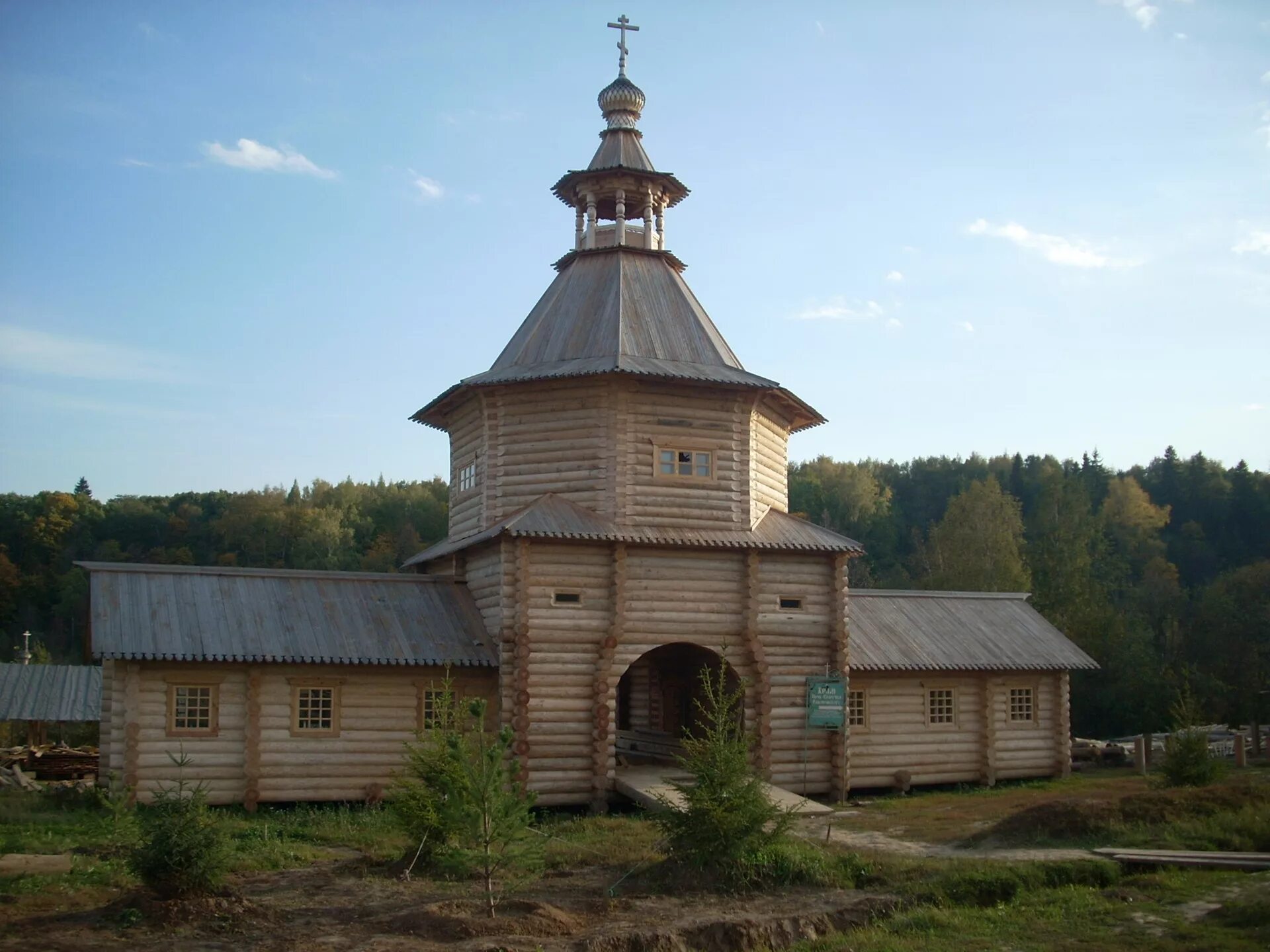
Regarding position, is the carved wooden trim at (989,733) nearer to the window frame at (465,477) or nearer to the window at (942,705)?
the window at (942,705)

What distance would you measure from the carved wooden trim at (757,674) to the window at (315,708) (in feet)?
26.8

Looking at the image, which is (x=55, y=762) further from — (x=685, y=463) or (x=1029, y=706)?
(x=1029, y=706)

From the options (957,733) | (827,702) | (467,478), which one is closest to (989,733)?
(957,733)

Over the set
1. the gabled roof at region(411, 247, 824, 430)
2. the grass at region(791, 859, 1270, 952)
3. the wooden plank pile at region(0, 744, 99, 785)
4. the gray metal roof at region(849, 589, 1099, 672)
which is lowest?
the wooden plank pile at region(0, 744, 99, 785)

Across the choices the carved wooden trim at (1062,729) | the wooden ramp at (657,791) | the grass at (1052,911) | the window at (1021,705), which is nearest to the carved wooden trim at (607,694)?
the wooden ramp at (657,791)

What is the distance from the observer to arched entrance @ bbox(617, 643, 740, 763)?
96.6 feet

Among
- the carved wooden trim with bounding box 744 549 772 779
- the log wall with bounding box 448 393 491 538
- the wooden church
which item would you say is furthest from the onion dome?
the carved wooden trim with bounding box 744 549 772 779

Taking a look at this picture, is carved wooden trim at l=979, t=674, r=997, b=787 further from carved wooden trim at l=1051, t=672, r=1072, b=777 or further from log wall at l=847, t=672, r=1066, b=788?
carved wooden trim at l=1051, t=672, r=1072, b=777

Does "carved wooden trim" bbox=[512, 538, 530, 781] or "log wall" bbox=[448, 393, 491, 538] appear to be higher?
"log wall" bbox=[448, 393, 491, 538]

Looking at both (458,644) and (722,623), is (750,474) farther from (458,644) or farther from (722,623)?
(458,644)

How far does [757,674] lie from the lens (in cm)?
2497

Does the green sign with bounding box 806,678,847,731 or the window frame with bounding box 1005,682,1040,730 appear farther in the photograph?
the window frame with bounding box 1005,682,1040,730

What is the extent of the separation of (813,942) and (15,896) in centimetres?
899

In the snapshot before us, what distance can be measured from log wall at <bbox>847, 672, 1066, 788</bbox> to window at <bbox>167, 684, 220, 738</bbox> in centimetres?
1296
